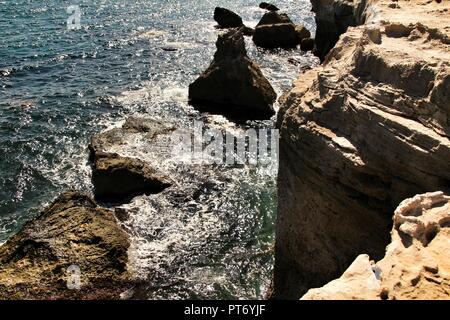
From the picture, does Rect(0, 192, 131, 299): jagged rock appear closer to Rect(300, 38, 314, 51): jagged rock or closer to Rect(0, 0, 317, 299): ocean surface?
Rect(0, 0, 317, 299): ocean surface

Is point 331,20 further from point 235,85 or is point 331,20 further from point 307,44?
point 235,85

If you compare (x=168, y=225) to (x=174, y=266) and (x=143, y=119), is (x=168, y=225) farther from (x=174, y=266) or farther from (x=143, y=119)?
(x=143, y=119)

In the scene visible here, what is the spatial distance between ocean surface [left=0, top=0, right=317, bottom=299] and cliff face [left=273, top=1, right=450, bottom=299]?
594cm

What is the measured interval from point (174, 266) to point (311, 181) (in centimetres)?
954

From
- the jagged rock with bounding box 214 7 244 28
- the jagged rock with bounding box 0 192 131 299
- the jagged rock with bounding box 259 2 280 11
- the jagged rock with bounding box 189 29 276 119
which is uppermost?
the jagged rock with bounding box 259 2 280 11

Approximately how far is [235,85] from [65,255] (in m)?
19.9

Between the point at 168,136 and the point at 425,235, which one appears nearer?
the point at 425,235

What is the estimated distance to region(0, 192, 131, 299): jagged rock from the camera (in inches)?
756

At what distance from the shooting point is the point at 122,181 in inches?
1033

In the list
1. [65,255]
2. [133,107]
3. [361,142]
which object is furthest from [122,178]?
[361,142]

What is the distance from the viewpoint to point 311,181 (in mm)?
14328

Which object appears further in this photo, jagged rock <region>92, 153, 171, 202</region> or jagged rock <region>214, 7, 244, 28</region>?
jagged rock <region>214, 7, 244, 28</region>

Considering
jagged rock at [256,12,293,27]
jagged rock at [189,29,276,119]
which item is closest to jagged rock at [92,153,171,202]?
jagged rock at [189,29,276,119]
